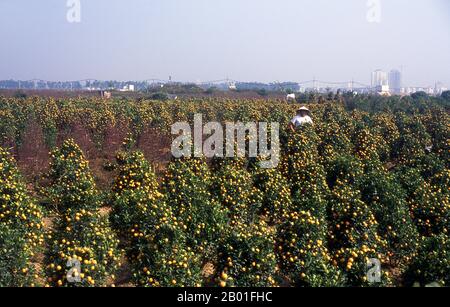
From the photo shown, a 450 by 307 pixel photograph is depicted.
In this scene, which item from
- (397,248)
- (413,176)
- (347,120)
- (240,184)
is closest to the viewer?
(397,248)

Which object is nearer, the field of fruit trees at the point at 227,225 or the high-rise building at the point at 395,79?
the field of fruit trees at the point at 227,225

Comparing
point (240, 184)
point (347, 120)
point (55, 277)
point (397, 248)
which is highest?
point (347, 120)

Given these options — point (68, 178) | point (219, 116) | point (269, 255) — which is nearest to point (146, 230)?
point (269, 255)

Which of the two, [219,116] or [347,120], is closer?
[347,120]

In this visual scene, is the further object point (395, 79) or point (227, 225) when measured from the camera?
point (395, 79)

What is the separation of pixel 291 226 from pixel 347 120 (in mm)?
15245

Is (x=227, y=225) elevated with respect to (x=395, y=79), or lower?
lower

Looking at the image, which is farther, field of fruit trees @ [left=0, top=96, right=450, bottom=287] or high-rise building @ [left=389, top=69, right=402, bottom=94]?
high-rise building @ [left=389, top=69, right=402, bottom=94]

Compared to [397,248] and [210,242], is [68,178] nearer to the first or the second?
[210,242]

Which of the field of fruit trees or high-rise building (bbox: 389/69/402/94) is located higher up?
high-rise building (bbox: 389/69/402/94)

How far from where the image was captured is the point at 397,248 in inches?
338

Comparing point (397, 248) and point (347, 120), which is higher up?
point (347, 120)

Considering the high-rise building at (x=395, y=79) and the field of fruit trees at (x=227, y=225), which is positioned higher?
the high-rise building at (x=395, y=79)

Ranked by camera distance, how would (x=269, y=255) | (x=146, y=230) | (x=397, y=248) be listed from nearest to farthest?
(x=269, y=255) < (x=146, y=230) < (x=397, y=248)
